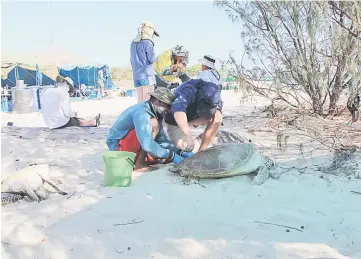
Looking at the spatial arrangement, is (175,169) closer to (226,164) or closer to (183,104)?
(226,164)

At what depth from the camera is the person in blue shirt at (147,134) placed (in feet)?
10.3

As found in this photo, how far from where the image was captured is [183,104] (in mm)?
3301

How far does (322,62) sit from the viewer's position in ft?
19.3

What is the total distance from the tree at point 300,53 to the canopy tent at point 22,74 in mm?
11203

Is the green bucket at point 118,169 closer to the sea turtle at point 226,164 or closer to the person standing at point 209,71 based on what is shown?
the sea turtle at point 226,164

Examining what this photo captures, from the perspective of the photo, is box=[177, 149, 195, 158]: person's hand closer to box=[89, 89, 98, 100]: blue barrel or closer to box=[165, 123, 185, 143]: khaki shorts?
box=[165, 123, 185, 143]: khaki shorts

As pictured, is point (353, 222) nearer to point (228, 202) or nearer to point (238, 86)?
point (228, 202)

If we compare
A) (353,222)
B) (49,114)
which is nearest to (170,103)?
(353,222)

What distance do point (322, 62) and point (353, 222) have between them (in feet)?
13.4

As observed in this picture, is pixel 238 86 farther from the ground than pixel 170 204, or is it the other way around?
pixel 238 86

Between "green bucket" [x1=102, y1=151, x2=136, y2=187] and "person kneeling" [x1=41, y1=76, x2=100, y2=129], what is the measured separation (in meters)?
3.07

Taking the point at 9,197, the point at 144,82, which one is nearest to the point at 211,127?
the point at 9,197

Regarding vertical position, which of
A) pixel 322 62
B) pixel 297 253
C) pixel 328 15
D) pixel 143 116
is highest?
pixel 328 15

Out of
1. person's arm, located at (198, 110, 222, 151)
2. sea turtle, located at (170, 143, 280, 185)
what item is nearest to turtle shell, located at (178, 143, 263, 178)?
sea turtle, located at (170, 143, 280, 185)
